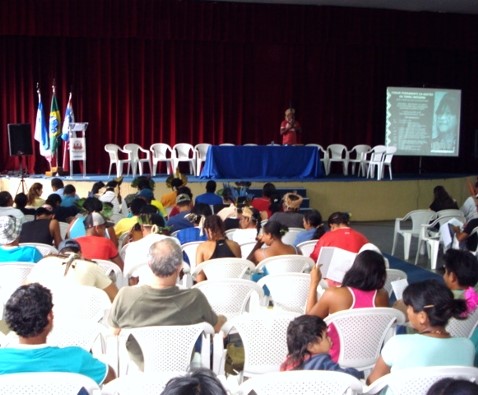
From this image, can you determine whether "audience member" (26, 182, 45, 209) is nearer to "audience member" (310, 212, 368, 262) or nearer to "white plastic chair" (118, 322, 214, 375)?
"audience member" (310, 212, 368, 262)

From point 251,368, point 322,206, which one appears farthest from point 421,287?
point 322,206

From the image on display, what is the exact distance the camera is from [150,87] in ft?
51.9

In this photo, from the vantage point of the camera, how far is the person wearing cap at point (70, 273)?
431 cm

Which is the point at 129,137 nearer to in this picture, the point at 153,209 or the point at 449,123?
the point at 449,123

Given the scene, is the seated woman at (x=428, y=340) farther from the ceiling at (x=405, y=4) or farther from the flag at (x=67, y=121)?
the ceiling at (x=405, y=4)

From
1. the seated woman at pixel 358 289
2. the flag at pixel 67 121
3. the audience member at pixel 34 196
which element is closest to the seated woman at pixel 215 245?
the seated woman at pixel 358 289

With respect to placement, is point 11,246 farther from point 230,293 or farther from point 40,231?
point 230,293

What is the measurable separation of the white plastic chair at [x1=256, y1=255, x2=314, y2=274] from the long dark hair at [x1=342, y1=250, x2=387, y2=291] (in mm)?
1346

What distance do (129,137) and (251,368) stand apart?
41.6 ft

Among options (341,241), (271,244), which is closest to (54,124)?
(271,244)

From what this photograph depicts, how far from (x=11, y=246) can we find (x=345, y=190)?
8.70m

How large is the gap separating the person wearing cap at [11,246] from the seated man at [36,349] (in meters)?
2.29

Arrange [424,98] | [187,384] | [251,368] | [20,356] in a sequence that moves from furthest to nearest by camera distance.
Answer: [424,98]
[251,368]
[20,356]
[187,384]

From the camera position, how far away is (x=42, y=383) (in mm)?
Answer: 2465
